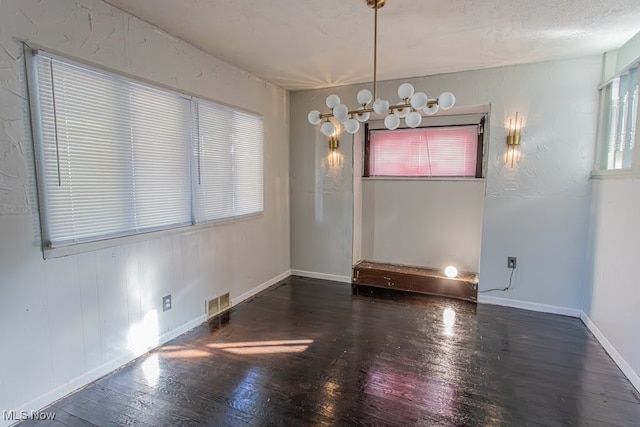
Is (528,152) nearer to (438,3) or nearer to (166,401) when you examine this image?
(438,3)

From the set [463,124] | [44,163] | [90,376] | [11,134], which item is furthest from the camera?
[463,124]

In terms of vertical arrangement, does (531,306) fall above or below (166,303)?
below

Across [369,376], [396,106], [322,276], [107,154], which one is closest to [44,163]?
[107,154]

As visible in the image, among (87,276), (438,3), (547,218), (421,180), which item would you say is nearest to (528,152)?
(547,218)

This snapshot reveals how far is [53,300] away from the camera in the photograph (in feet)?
6.78

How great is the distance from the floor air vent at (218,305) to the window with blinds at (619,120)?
3.71m

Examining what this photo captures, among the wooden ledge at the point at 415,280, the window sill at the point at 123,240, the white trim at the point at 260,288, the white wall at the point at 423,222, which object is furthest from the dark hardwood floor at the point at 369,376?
the white wall at the point at 423,222

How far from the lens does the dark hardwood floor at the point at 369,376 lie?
1.99 metres

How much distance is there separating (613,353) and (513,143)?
79.1 inches

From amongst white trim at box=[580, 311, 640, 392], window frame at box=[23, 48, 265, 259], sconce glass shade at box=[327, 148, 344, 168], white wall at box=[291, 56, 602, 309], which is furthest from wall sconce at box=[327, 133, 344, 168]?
white trim at box=[580, 311, 640, 392]

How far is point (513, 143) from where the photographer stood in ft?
11.5

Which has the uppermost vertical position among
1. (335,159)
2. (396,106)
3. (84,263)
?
(396,106)

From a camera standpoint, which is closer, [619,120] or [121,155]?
[121,155]

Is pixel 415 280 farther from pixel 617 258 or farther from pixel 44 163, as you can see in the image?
pixel 44 163
